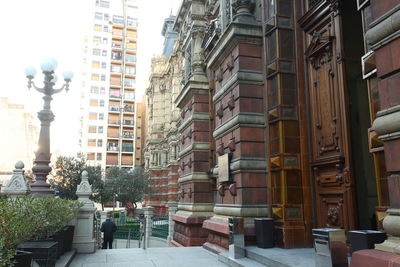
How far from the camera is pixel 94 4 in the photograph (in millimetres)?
73812

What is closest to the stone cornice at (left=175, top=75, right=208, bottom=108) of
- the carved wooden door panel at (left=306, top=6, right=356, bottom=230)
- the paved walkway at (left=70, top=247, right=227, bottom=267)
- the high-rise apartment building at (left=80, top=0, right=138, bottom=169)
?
the paved walkway at (left=70, top=247, right=227, bottom=267)

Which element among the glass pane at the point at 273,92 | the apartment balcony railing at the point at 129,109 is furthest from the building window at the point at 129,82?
the glass pane at the point at 273,92

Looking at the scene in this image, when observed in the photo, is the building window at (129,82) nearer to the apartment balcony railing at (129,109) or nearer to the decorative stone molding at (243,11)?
the apartment balcony railing at (129,109)

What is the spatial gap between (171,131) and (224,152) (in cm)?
2745

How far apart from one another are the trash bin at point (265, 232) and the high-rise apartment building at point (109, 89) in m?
60.2

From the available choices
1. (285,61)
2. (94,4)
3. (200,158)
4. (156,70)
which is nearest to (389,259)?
(285,61)

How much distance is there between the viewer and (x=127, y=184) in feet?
133

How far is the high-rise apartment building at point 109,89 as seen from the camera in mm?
67625

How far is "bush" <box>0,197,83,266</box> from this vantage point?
4.60m

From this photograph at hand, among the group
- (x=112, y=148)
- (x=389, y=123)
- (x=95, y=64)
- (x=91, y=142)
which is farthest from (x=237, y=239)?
(x=95, y=64)

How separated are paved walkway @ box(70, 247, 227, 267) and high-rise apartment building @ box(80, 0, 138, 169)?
187 feet

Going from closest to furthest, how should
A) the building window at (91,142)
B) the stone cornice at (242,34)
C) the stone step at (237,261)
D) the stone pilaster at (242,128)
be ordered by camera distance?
the stone step at (237,261) < the stone pilaster at (242,128) < the stone cornice at (242,34) < the building window at (91,142)

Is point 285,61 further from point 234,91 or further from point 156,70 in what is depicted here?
point 156,70

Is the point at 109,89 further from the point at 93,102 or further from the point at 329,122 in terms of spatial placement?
the point at 329,122
